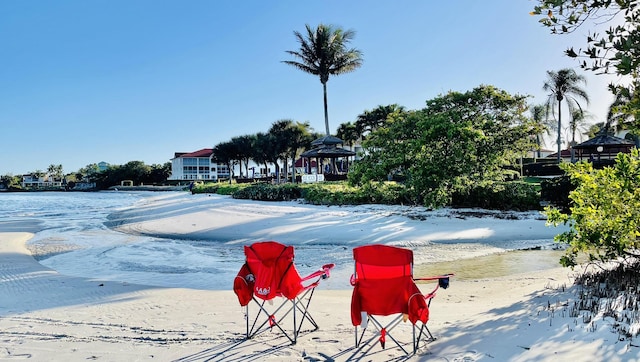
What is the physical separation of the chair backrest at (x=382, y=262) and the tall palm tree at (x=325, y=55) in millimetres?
35263

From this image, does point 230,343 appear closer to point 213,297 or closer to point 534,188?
point 213,297

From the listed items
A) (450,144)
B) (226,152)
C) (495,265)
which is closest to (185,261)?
(495,265)

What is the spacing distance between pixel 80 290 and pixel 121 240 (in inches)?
243

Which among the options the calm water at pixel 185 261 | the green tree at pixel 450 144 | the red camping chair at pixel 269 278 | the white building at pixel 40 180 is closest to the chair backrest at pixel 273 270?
the red camping chair at pixel 269 278

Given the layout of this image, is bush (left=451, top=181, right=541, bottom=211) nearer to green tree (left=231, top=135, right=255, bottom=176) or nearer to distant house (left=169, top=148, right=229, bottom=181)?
green tree (left=231, top=135, right=255, bottom=176)

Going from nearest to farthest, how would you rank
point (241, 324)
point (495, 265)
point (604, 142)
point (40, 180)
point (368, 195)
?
1. point (241, 324)
2. point (495, 265)
3. point (368, 195)
4. point (604, 142)
5. point (40, 180)

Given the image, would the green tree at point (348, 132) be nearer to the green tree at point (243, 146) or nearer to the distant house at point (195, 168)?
the green tree at point (243, 146)

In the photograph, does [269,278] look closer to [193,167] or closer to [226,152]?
[226,152]

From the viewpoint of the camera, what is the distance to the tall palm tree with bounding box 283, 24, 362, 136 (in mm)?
38688

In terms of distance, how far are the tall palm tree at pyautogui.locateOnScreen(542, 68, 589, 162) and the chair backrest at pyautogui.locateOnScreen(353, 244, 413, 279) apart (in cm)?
4068

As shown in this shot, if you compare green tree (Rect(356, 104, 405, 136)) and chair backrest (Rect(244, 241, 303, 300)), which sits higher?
green tree (Rect(356, 104, 405, 136))

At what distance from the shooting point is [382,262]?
12.1 feet

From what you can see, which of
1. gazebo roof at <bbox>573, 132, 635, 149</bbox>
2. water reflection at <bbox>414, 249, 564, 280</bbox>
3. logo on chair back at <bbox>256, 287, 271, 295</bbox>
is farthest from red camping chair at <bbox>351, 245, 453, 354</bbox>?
gazebo roof at <bbox>573, 132, 635, 149</bbox>

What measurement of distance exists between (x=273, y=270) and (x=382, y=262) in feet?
3.66
